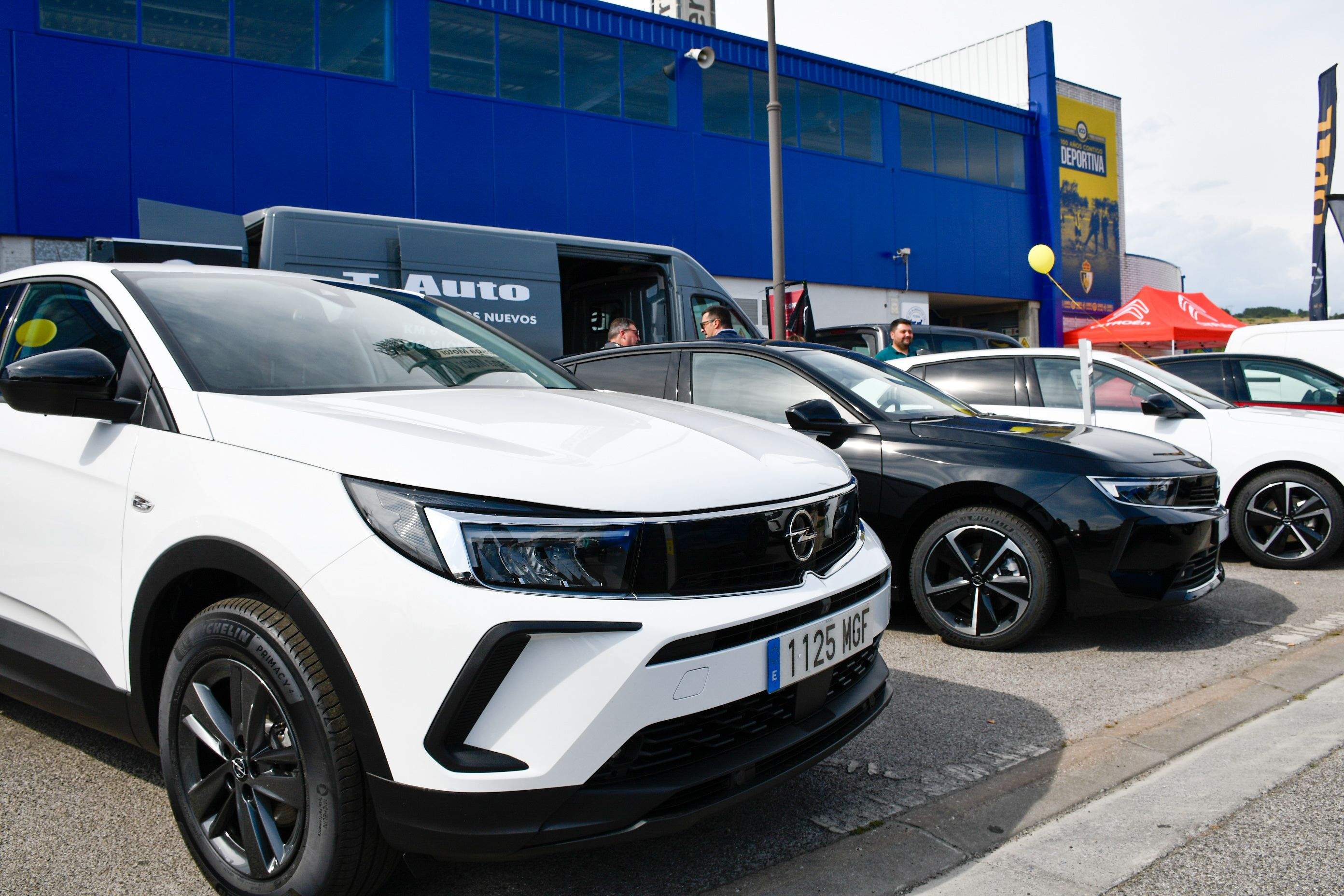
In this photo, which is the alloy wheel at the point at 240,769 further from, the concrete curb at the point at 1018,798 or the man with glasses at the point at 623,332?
the man with glasses at the point at 623,332

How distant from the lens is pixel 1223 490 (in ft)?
22.2

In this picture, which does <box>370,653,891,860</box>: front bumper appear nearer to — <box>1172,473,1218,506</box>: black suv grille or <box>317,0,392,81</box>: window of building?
<box>1172,473,1218,506</box>: black suv grille

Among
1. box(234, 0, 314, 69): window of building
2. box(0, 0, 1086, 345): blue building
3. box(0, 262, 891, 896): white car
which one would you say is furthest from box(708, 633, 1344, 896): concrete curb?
box(234, 0, 314, 69): window of building

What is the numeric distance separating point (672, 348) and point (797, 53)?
19386mm

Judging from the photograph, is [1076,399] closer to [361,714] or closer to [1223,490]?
[1223,490]

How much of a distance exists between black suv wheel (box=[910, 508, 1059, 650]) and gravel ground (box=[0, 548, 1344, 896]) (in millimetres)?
122

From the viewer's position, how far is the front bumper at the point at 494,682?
187 centimetres

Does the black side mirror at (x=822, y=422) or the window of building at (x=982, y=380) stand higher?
the window of building at (x=982, y=380)

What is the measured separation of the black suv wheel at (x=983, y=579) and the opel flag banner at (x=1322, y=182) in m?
15.4

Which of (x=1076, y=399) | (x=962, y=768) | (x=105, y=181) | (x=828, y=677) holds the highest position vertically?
(x=105, y=181)

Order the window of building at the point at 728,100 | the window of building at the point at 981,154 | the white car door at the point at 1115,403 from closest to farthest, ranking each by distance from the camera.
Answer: the white car door at the point at 1115,403, the window of building at the point at 728,100, the window of building at the point at 981,154

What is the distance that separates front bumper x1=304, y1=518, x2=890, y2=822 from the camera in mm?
1873

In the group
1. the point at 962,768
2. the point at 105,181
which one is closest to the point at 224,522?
the point at 962,768

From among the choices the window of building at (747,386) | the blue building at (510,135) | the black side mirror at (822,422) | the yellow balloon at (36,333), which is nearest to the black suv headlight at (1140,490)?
the black side mirror at (822,422)
